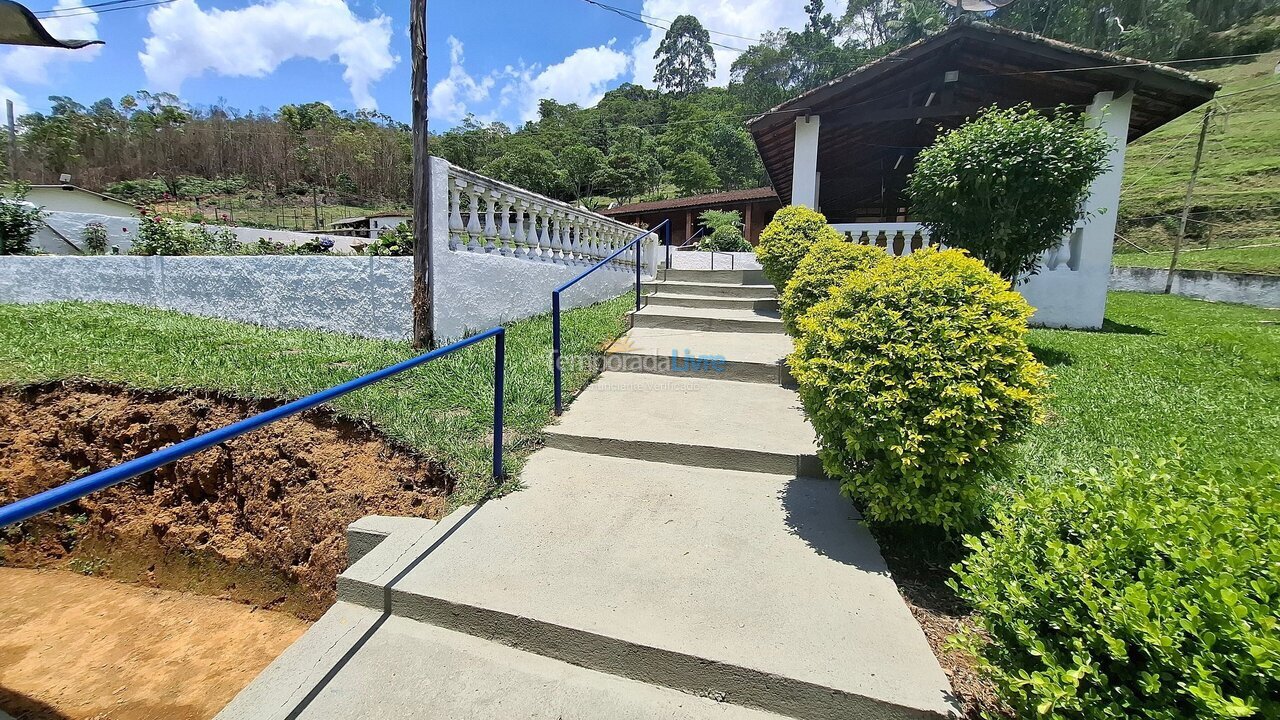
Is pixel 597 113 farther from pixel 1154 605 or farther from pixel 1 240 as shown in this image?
pixel 1154 605

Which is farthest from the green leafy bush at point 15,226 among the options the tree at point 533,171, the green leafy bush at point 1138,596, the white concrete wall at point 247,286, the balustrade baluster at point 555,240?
the tree at point 533,171

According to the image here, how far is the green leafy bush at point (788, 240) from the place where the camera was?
19.7ft

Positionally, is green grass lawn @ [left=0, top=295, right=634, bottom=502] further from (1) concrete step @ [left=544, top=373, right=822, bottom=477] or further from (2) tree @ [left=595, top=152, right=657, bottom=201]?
(2) tree @ [left=595, top=152, right=657, bottom=201]

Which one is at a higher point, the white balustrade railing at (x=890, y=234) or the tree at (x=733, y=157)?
the tree at (x=733, y=157)

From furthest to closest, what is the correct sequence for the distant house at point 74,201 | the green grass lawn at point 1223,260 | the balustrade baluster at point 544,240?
the distant house at point 74,201 → the green grass lawn at point 1223,260 → the balustrade baluster at point 544,240

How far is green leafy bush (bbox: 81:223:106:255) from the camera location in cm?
1086

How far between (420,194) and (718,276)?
4.52 m

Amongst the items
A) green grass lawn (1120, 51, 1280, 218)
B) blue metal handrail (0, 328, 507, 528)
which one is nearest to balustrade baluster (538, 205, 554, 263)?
blue metal handrail (0, 328, 507, 528)

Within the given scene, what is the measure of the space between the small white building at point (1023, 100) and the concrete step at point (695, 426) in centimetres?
410

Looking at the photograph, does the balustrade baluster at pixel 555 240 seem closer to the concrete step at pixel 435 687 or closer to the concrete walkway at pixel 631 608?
the concrete walkway at pixel 631 608

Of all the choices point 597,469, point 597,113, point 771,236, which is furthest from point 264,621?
point 597,113

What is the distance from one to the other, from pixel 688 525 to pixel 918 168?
17.4 feet

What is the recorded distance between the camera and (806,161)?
27.5 feet

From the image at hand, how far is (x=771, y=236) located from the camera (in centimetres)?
638
